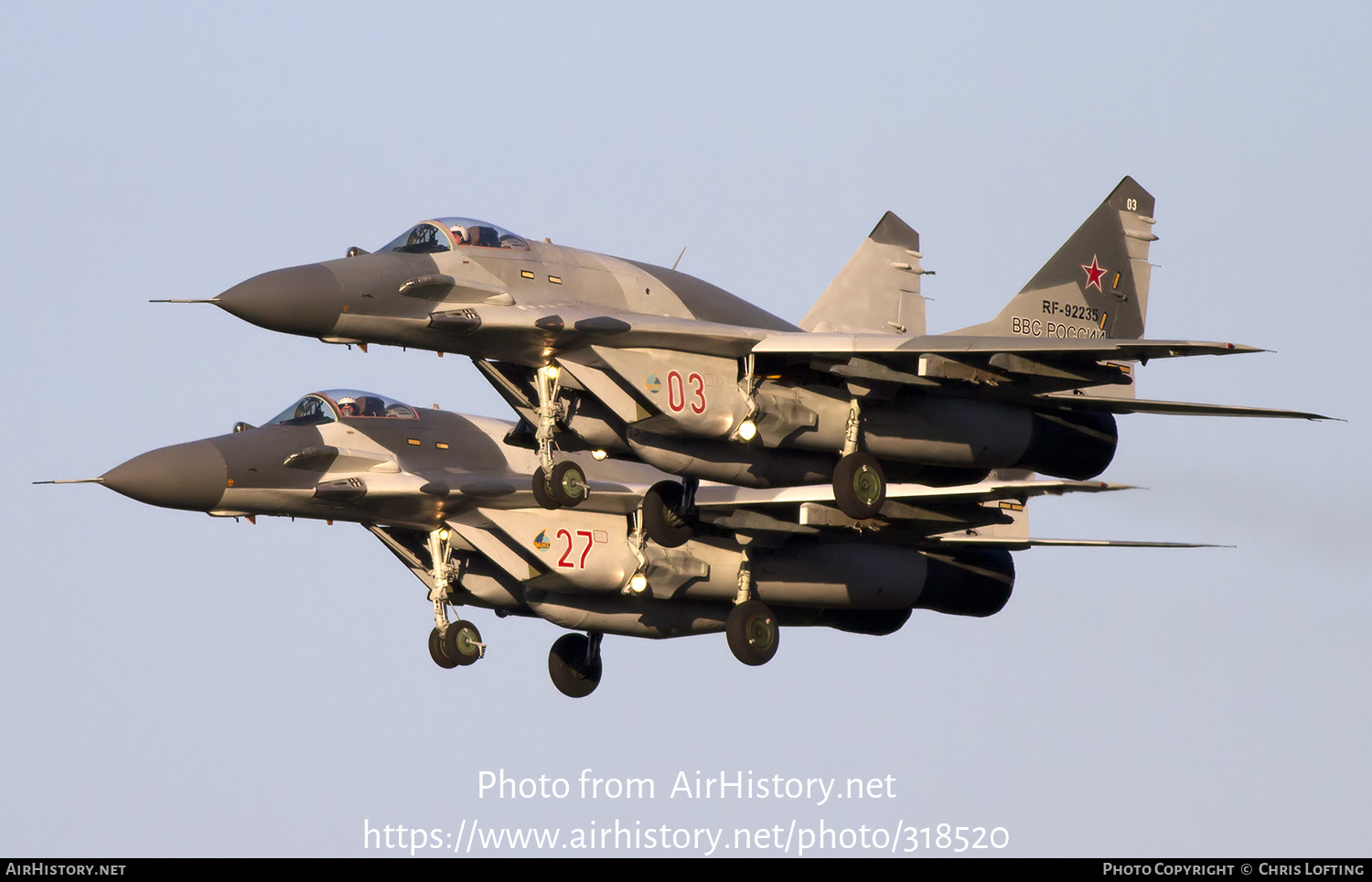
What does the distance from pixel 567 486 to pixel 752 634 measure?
18.2ft

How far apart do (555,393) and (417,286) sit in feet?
8.16

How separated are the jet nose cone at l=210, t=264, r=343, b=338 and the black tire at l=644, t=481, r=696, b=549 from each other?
19.8 feet

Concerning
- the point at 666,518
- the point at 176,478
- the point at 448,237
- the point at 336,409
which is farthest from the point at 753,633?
the point at 176,478

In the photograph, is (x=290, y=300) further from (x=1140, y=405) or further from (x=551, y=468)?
(x=1140, y=405)

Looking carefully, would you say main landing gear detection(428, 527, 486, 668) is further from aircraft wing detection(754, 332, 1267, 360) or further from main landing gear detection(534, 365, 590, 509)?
aircraft wing detection(754, 332, 1267, 360)

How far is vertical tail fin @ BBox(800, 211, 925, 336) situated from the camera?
3544cm

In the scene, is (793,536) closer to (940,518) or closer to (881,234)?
(940,518)

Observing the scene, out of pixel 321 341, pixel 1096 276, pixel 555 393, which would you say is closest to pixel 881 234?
pixel 1096 276

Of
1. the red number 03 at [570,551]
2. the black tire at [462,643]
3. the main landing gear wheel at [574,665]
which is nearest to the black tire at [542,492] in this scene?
the red number 03 at [570,551]

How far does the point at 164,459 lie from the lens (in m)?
32.7

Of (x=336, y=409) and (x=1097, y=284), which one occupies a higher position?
(x=1097, y=284)

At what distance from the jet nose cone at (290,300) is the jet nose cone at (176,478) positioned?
18.2ft

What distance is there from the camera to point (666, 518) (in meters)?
32.0

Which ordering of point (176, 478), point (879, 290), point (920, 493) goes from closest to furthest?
point (176, 478) < point (920, 493) < point (879, 290)
